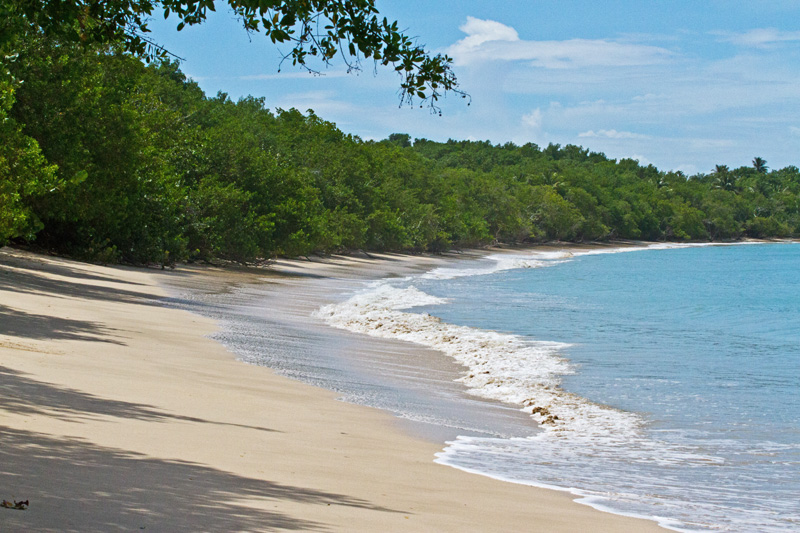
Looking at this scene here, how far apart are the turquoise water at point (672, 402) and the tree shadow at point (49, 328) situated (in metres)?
6.13

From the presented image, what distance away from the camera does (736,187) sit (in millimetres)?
189250

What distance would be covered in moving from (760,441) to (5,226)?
1526cm

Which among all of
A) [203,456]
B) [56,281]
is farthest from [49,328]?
[56,281]

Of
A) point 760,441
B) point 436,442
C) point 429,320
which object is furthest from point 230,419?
point 429,320

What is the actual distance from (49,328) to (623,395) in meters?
8.47

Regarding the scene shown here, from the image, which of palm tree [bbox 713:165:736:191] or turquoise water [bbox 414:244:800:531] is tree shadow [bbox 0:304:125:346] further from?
palm tree [bbox 713:165:736:191]

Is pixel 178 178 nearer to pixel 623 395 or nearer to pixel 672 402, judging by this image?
pixel 623 395

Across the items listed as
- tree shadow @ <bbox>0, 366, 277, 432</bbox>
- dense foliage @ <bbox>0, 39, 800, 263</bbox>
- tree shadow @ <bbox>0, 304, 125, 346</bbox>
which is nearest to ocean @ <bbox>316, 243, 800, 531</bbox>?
tree shadow @ <bbox>0, 366, 277, 432</bbox>

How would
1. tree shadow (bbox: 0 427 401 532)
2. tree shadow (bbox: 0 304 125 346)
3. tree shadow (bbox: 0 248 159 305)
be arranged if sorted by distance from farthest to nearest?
tree shadow (bbox: 0 248 159 305)
tree shadow (bbox: 0 304 125 346)
tree shadow (bbox: 0 427 401 532)

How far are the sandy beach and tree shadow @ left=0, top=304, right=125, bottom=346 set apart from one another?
49mm

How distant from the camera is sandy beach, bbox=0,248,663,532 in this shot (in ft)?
16.6

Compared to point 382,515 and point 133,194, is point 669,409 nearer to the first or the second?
point 382,515

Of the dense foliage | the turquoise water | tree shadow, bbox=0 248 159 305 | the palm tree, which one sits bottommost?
the turquoise water

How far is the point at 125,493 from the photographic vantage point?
5.19 meters
